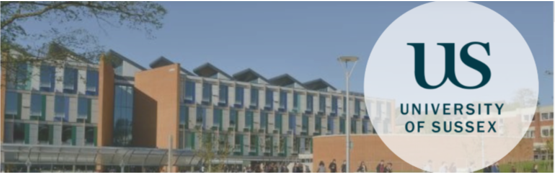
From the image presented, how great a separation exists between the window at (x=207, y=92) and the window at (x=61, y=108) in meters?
12.2

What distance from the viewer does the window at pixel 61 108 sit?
55281mm

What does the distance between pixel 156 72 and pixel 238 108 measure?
8103 millimetres

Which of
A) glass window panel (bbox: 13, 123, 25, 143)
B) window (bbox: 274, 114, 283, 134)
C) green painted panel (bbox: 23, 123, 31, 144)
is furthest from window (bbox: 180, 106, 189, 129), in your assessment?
glass window panel (bbox: 13, 123, 25, 143)

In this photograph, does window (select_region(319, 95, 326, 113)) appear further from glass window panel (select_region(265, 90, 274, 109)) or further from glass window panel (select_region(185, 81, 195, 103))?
glass window panel (select_region(185, 81, 195, 103))

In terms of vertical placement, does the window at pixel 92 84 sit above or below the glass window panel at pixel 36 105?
above

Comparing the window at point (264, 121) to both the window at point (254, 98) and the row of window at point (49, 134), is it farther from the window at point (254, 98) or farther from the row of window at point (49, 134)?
the row of window at point (49, 134)

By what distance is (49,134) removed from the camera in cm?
5475

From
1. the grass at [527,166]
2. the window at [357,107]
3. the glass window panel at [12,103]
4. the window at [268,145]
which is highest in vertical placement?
the window at [357,107]

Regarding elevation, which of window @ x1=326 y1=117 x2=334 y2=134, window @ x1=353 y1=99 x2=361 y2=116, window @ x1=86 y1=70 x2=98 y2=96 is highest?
window @ x1=86 y1=70 x2=98 y2=96

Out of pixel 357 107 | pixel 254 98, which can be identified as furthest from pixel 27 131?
→ pixel 357 107

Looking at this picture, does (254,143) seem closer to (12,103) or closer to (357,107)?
(357,107)

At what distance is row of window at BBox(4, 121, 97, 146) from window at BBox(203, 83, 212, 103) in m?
10.3

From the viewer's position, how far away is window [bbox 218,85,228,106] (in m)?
65.0

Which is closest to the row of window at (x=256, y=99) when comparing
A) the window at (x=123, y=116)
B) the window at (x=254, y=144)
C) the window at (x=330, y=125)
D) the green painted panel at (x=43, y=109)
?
the window at (x=330, y=125)
